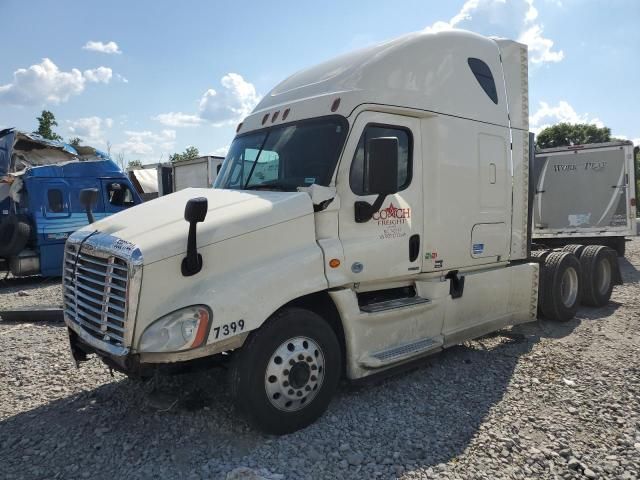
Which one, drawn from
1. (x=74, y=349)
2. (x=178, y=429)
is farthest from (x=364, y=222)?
(x=74, y=349)


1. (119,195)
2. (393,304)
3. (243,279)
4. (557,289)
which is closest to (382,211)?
(393,304)

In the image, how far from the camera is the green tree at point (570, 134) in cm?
4150

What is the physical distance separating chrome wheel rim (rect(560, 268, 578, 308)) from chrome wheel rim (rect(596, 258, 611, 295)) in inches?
31.5

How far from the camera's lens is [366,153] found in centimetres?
449

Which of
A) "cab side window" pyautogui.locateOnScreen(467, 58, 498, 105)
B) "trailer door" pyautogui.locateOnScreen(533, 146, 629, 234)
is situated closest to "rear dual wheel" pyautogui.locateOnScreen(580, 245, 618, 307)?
"trailer door" pyautogui.locateOnScreen(533, 146, 629, 234)

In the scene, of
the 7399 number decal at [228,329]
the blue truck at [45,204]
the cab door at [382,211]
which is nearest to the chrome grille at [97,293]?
the 7399 number decal at [228,329]

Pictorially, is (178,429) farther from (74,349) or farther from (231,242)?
(231,242)

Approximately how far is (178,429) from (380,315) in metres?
1.95

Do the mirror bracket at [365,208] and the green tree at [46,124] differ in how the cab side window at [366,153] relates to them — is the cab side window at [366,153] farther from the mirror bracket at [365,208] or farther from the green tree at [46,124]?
the green tree at [46,124]

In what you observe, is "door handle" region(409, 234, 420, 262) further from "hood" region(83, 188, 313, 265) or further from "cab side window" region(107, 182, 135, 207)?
"cab side window" region(107, 182, 135, 207)

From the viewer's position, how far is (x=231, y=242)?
3723mm

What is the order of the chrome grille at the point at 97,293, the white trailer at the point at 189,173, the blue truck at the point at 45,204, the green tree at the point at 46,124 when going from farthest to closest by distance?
1. the green tree at the point at 46,124
2. the white trailer at the point at 189,173
3. the blue truck at the point at 45,204
4. the chrome grille at the point at 97,293

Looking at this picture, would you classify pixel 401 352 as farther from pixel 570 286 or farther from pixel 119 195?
pixel 119 195

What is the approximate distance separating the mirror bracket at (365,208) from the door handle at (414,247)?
70 cm
